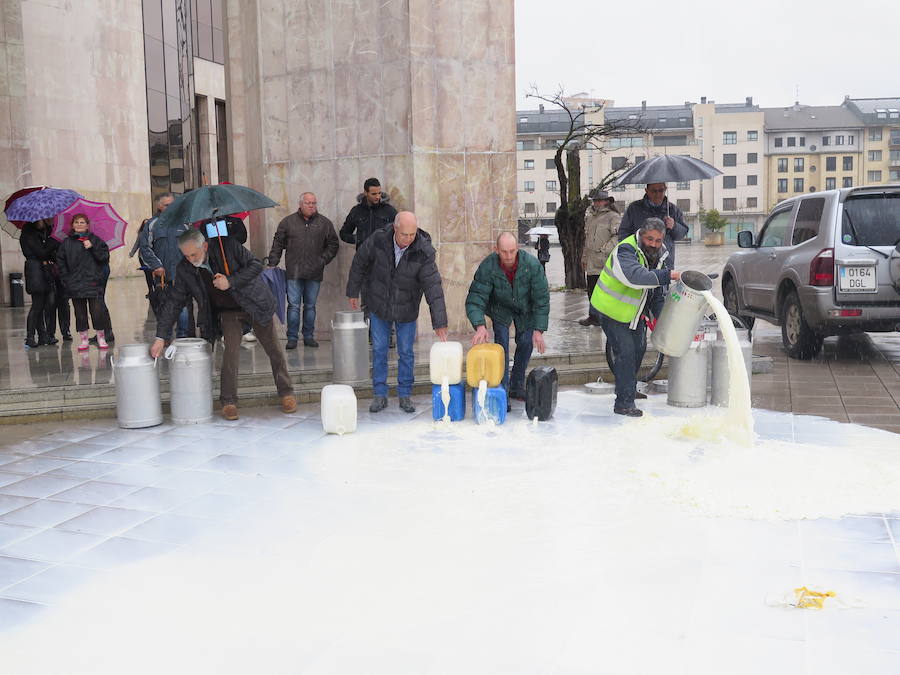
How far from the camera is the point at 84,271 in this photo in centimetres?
1104

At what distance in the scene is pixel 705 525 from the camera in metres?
5.27

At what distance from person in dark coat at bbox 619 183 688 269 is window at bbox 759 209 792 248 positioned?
2.19m

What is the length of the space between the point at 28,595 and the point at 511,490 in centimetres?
286

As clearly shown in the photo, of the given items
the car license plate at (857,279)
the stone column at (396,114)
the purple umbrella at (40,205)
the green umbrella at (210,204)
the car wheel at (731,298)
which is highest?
the stone column at (396,114)

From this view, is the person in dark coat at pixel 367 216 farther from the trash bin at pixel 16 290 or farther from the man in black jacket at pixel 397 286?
the trash bin at pixel 16 290

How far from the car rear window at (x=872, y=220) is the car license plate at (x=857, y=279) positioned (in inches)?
12.9

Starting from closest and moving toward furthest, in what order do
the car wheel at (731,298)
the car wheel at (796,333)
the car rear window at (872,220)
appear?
the car rear window at (872,220) < the car wheel at (796,333) < the car wheel at (731,298)

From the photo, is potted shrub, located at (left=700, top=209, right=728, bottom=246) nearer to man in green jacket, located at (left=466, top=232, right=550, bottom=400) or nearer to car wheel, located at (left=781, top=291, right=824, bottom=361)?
car wheel, located at (left=781, top=291, right=824, bottom=361)

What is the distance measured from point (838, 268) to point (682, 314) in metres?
3.36

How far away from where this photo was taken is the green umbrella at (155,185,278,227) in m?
7.65

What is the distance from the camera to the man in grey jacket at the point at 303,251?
1088 cm

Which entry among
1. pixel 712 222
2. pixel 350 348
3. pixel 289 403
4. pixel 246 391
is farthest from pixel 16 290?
pixel 712 222

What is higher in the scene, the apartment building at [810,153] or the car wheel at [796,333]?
the apartment building at [810,153]

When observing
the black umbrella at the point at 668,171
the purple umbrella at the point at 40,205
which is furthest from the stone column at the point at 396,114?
the black umbrella at the point at 668,171
